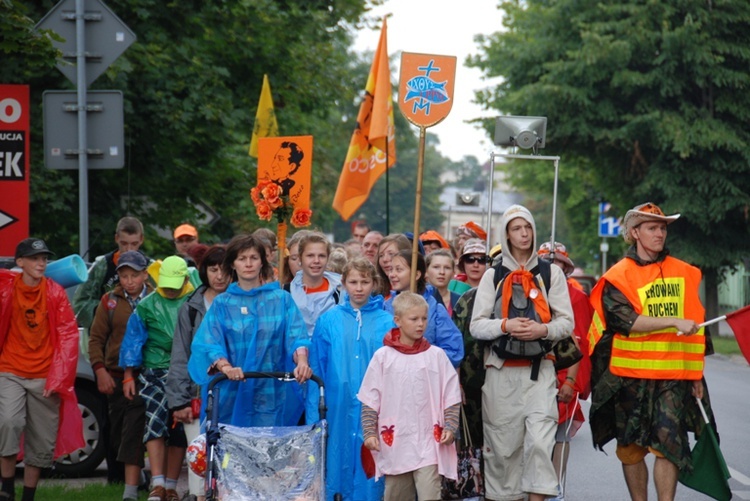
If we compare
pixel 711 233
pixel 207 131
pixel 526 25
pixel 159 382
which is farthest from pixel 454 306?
pixel 526 25

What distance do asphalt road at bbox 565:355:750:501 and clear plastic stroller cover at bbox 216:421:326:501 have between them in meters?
3.46

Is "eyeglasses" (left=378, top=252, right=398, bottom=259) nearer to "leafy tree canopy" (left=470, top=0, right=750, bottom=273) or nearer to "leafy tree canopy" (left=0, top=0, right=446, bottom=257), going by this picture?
"leafy tree canopy" (left=0, top=0, right=446, bottom=257)

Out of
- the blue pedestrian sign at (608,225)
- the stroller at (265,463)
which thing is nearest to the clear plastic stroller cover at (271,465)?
the stroller at (265,463)

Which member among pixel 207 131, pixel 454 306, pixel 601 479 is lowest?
pixel 601 479

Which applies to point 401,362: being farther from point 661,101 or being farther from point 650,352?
point 661,101

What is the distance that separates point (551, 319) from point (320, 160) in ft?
116

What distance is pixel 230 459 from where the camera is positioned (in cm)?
672

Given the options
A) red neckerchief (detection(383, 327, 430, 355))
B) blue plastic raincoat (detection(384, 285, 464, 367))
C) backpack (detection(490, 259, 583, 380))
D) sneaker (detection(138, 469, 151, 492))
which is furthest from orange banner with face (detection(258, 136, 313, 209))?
red neckerchief (detection(383, 327, 430, 355))

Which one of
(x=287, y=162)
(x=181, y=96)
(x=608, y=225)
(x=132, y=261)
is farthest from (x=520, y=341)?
(x=608, y=225)

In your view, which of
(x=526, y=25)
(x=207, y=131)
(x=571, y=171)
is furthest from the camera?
(x=571, y=171)

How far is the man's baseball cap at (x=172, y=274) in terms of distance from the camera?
31.6 feet

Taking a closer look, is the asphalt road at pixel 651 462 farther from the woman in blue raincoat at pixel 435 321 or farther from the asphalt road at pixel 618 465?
the woman in blue raincoat at pixel 435 321

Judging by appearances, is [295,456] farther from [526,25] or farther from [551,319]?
[526,25]

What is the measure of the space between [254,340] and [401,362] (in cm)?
95
